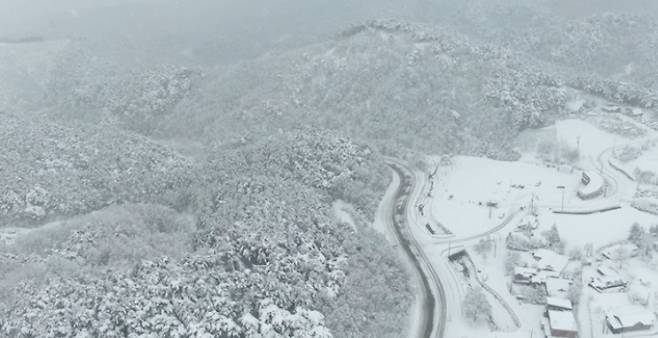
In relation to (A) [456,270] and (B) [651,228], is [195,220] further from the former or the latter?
(B) [651,228]

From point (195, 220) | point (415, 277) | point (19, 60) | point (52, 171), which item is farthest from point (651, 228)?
point (19, 60)

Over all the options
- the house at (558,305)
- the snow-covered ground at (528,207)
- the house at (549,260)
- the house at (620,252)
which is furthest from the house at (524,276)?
the house at (620,252)

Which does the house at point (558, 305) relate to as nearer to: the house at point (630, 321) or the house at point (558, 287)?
the house at point (558, 287)

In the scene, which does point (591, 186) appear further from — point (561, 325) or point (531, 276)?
point (561, 325)

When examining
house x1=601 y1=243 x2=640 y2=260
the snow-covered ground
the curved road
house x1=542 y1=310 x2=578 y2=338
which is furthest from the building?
house x1=542 y1=310 x2=578 y2=338

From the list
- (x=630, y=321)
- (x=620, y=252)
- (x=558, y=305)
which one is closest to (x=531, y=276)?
(x=558, y=305)

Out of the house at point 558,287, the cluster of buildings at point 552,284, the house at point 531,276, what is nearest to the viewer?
the cluster of buildings at point 552,284
